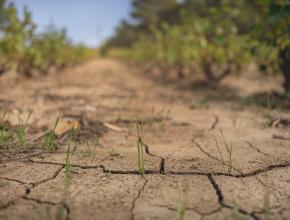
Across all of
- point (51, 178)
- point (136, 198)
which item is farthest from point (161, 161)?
point (51, 178)

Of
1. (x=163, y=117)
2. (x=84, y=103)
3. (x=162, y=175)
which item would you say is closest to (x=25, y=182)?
(x=162, y=175)

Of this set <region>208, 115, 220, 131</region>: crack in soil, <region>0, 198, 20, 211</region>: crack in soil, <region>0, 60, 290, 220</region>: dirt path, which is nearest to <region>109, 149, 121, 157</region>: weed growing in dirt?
<region>0, 60, 290, 220</region>: dirt path

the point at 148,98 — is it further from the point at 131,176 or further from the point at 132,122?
the point at 131,176

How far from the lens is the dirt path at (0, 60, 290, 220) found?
136 centimetres

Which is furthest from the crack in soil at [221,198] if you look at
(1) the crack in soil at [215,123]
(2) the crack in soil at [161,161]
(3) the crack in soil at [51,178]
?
(1) the crack in soil at [215,123]

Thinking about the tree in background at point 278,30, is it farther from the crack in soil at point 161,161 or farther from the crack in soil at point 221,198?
the crack in soil at point 221,198

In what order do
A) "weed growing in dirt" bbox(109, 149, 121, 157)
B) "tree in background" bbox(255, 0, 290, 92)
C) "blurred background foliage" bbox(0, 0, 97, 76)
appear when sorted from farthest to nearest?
1. "blurred background foliage" bbox(0, 0, 97, 76)
2. "tree in background" bbox(255, 0, 290, 92)
3. "weed growing in dirt" bbox(109, 149, 121, 157)

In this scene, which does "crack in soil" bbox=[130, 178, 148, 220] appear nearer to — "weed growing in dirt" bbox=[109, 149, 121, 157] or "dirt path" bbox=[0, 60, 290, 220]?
"dirt path" bbox=[0, 60, 290, 220]

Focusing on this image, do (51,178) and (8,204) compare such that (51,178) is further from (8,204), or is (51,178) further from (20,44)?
(20,44)

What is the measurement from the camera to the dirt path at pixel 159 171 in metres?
1.36

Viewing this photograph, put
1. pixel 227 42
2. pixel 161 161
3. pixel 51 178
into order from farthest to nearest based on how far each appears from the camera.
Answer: pixel 227 42 < pixel 161 161 < pixel 51 178

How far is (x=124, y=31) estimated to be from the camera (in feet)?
136

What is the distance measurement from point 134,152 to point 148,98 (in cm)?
248

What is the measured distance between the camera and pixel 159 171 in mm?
1781
